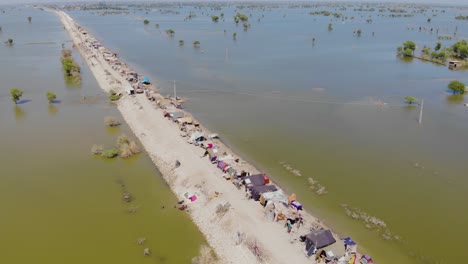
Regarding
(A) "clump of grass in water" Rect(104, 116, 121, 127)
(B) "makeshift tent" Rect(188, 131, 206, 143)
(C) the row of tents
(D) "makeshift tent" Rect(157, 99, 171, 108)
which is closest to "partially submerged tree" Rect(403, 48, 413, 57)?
(D) "makeshift tent" Rect(157, 99, 171, 108)

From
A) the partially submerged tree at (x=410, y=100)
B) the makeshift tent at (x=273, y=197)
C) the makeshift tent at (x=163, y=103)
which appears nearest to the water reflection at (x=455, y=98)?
the partially submerged tree at (x=410, y=100)

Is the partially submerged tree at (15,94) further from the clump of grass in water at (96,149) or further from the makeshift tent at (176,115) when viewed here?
the makeshift tent at (176,115)

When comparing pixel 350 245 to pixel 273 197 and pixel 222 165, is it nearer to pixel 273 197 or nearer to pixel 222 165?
pixel 273 197

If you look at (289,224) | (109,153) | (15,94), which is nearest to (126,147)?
(109,153)

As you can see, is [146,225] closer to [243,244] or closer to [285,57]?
[243,244]

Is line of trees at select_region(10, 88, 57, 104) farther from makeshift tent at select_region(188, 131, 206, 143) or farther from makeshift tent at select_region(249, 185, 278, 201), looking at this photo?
makeshift tent at select_region(249, 185, 278, 201)
